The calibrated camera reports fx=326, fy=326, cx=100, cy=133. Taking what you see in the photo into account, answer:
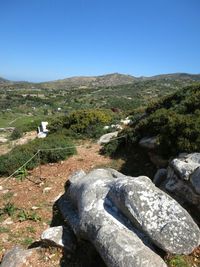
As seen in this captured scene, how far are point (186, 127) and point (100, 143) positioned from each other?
5587 millimetres

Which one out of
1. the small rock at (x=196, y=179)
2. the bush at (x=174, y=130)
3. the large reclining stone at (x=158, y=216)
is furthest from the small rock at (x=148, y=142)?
the large reclining stone at (x=158, y=216)

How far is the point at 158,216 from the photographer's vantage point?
644 cm

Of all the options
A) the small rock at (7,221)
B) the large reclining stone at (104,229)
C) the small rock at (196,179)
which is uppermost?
the small rock at (196,179)

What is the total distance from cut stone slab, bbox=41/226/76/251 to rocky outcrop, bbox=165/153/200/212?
2.74 meters

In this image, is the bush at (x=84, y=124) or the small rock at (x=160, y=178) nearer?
the small rock at (x=160, y=178)

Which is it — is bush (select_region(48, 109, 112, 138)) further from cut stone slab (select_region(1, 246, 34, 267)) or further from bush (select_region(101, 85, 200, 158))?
cut stone slab (select_region(1, 246, 34, 267))

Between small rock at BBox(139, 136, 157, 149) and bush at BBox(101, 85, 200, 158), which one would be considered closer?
bush at BBox(101, 85, 200, 158)

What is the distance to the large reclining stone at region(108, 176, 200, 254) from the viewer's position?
20.3ft

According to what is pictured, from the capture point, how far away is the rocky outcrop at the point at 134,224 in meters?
6.05

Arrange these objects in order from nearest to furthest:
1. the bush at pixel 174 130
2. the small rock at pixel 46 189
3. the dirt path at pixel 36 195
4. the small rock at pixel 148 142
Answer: the dirt path at pixel 36 195
the bush at pixel 174 130
the small rock at pixel 46 189
the small rock at pixel 148 142

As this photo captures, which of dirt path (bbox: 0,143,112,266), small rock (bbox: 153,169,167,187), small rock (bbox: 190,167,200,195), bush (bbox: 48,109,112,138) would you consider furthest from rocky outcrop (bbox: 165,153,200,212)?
bush (bbox: 48,109,112,138)

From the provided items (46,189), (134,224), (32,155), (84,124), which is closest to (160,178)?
(134,224)

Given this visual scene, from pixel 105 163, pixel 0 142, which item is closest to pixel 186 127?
pixel 105 163

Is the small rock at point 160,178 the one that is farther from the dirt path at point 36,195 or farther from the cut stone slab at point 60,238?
the dirt path at point 36,195
